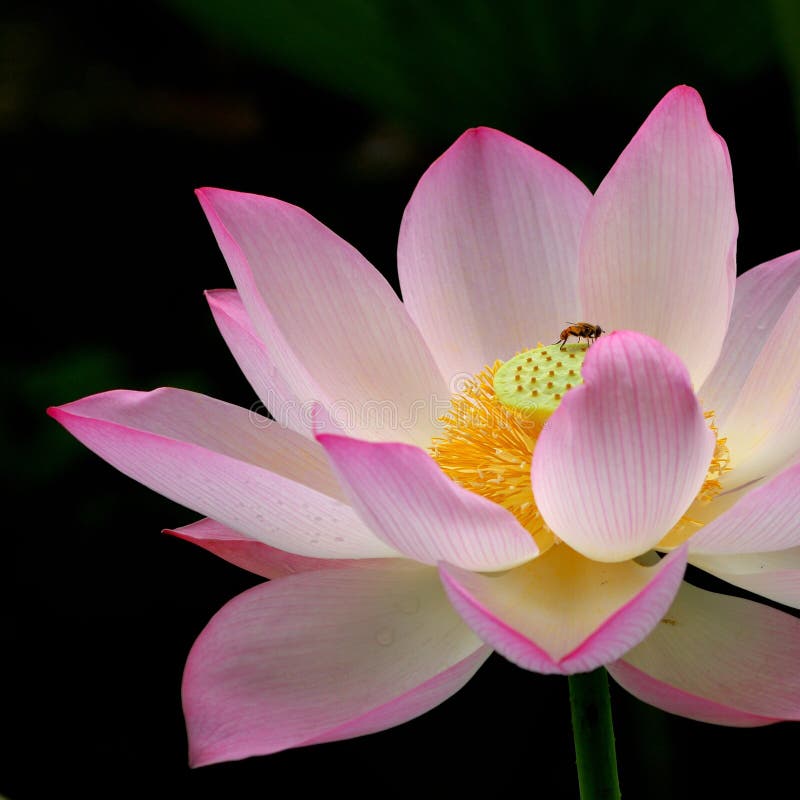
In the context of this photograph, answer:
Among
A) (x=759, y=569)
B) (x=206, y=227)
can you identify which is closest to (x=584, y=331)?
(x=759, y=569)

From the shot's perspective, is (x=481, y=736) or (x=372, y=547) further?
(x=481, y=736)

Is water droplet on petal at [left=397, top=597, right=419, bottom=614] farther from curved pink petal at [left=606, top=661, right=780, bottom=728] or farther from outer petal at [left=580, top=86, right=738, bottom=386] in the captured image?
outer petal at [left=580, top=86, right=738, bottom=386]

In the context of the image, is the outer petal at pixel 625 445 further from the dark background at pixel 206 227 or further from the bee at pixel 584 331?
the dark background at pixel 206 227

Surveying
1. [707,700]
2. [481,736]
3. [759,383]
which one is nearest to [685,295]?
[759,383]

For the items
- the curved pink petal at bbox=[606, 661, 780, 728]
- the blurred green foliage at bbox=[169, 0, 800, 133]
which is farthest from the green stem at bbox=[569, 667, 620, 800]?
the blurred green foliage at bbox=[169, 0, 800, 133]

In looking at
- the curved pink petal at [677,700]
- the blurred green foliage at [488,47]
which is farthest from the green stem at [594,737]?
the blurred green foliage at [488,47]

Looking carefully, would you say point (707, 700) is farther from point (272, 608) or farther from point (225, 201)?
point (225, 201)
